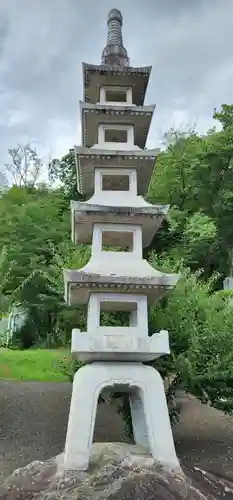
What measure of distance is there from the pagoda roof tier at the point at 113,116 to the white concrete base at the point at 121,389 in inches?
173

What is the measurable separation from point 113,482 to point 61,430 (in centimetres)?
448

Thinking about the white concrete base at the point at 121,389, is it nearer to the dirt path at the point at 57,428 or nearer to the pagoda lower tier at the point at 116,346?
the pagoda lower tier at the point at 116,346

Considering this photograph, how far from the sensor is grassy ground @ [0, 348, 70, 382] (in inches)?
560

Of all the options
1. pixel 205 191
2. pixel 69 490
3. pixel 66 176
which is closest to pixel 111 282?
pixel 69 490

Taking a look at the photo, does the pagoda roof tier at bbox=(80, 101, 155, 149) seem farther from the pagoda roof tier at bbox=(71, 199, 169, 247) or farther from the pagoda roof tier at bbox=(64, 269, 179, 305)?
the pagoda roof tier at bbox=(64, 269, 179, 305)

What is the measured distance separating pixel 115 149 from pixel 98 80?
1.61 m

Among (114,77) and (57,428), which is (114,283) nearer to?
(114,77)

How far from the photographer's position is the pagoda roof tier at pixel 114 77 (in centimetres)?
870

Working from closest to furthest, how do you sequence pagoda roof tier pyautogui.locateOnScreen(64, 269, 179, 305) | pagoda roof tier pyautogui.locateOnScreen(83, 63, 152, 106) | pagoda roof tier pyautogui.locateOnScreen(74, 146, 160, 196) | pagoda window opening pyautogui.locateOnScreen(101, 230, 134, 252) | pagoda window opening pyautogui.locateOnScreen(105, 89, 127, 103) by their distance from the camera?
pagoda roof tier pyautogui.locateOnScreen(64, 269, 179, 305)
pagoda window opening pyautogui.locateOnScreen(101, 230, 134, 252)
pagoda roof tier pyautogui.locateOnScreen(74, 146, 160, 196)
pagoda roof tier pyautogui.locateOnScreen(83, 63, 152, 106)
pagoda window opening pyautogui.locateOnScreen(105, 89, 127, 103)

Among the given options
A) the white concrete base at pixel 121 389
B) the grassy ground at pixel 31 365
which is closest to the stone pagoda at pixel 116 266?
the white concrete base at pixel 121 389

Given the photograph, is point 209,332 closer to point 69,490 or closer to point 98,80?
point 69,490

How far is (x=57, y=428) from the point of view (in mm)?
10086

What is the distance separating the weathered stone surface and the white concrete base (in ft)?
0.65

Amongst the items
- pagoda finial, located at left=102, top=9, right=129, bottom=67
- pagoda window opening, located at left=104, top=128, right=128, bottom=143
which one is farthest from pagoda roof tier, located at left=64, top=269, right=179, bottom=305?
pagoda finial, located at left=102, top=9, right=129, bottom=67
